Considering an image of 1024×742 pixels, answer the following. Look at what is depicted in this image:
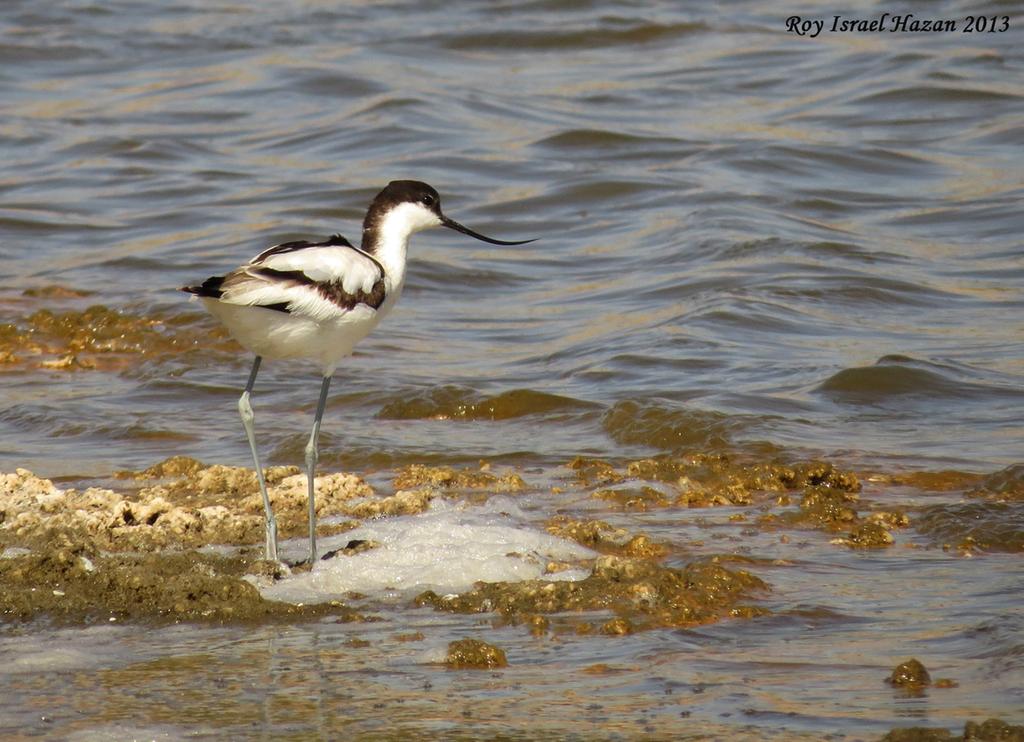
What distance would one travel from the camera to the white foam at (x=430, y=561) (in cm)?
490

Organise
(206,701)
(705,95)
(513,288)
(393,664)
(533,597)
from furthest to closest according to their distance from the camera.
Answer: (705,95)
(513,288)
(533,597)
(393,664)
(206,701)

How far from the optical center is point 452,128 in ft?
45.3

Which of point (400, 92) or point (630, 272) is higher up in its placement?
point (400, 92)

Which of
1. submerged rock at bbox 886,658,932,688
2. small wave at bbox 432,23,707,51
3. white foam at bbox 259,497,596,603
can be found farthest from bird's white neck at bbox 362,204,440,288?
small wave at bbox 432,23,707,51

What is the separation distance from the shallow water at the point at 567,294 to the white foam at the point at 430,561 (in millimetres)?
261

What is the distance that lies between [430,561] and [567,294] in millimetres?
4866

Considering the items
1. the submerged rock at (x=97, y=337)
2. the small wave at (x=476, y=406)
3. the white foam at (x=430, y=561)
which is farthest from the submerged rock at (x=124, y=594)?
the submerged rock at (x=97, y=337)

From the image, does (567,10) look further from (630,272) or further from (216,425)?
(216,425)

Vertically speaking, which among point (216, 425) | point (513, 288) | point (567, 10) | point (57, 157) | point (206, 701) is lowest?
point (206, 701)

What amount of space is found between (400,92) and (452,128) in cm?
123

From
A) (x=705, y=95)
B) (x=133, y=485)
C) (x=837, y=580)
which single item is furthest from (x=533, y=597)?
(x=705, y=95)

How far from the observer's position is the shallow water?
13.9 feet

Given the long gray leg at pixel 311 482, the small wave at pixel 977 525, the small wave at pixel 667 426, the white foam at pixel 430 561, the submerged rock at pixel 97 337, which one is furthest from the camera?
the submerged rock at pixel 97 337

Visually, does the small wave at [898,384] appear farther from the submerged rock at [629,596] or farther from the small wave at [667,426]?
the submerged rock at [629,596]
